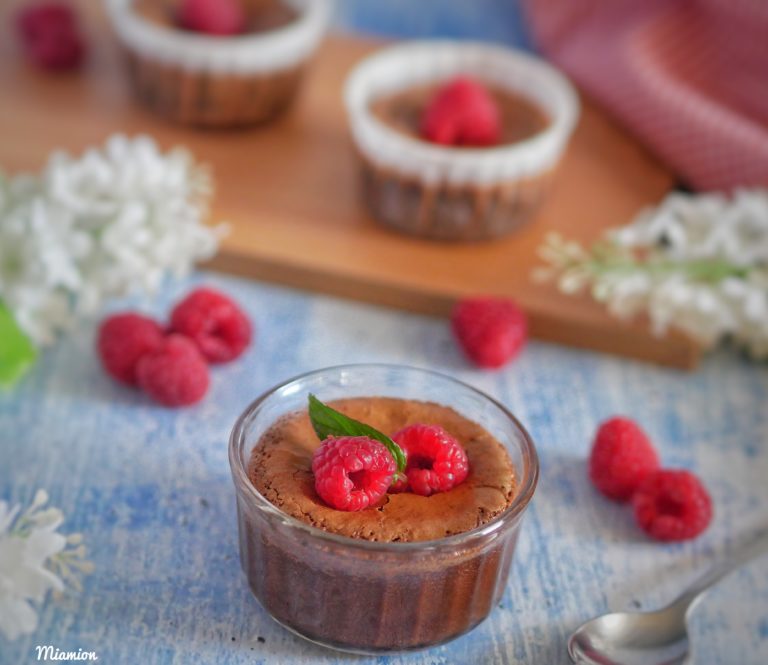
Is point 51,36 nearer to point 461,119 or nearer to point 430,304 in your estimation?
point 461,119

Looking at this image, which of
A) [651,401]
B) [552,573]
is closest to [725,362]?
[651,401]

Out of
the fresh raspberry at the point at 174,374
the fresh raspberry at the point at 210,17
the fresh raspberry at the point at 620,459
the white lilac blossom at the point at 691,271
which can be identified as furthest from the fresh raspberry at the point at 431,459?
the fresh raspberry at the point at 210,17

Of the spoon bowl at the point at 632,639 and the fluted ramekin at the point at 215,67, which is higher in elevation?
the spoon bowl at the point at 632,639

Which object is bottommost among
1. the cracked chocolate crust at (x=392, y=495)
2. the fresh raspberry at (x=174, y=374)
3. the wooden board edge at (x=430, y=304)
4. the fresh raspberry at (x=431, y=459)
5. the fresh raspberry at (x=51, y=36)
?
the fresh raspberry at (x=51, y=36)

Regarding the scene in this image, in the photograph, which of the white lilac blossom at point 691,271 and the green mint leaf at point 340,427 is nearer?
the green mint leaf at point 340,427

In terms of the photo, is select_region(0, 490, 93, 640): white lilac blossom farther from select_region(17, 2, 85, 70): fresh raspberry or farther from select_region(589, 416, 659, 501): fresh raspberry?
select_region(17, 2, 85, 70): fresh raspberry

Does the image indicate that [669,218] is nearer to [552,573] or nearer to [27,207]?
[552,573]

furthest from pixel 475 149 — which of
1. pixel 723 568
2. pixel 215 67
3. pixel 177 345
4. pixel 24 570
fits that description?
pixel 24 570

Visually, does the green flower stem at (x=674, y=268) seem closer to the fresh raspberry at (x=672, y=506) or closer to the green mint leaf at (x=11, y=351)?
the fresh raspberry at (x=672, y=506)
